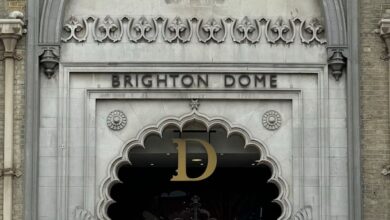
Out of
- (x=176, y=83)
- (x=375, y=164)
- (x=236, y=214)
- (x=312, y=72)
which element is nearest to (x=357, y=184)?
(x=375, y=164)

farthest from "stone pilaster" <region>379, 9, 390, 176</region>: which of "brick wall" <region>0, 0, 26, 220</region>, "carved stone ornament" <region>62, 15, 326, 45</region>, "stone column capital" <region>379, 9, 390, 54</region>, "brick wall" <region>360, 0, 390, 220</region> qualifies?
"brick wall" <region>0, 0, 26, 220</region>

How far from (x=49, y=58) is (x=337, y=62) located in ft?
17.0

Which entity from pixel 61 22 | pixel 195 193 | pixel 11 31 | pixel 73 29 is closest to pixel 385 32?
pixel 73 29

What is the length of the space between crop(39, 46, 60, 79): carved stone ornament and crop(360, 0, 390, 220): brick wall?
553 centimetres

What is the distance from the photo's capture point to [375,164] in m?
22.1

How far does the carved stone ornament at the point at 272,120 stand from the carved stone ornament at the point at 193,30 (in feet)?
4.31

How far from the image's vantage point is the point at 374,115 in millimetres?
22234

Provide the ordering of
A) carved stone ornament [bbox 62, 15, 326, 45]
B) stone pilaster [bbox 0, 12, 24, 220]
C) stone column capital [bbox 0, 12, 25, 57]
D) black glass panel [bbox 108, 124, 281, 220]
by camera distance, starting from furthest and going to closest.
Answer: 1. black glass panel [bbox 108, 124, 281, 220]
2. carved stone ornament [bbox 62, 15, 326, 45]
3. stone column capital [bbox 0, 12, 25, 57]
4. stone pilaster [bbox 0, 12, 24, 220]

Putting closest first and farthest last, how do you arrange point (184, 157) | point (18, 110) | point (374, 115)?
1. point (18, 110)
2. point (374, 115)
3. point (184, 157)

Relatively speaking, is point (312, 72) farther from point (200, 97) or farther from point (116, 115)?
point (116, 115)

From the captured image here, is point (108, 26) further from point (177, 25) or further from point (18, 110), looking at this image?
point (18, 110)

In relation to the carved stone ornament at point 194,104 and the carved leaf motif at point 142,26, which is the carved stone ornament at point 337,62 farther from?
the carved leaf motif at point 142,26

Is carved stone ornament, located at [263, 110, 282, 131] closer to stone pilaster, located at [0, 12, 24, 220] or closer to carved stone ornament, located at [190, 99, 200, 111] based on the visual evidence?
carved stone ornament, located at [190, 99, 200, 111]

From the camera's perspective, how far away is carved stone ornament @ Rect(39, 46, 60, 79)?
22.3 meters
